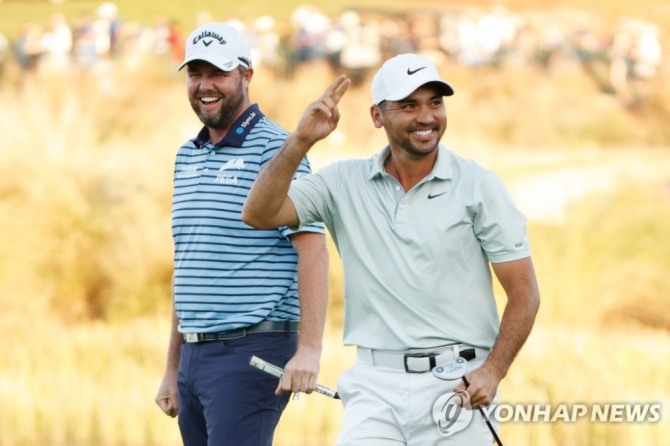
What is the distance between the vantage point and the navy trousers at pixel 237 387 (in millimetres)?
4473

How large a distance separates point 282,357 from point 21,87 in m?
14.5

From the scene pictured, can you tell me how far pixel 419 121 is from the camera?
13.6 feet

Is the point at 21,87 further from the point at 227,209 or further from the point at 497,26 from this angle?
the point at 227,209

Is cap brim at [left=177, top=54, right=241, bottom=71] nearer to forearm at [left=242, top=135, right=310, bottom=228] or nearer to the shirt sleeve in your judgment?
forearm at [left=242, top=135, right=310, bottom=228]

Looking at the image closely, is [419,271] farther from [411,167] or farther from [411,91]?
[411,91]

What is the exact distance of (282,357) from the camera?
4.58 meters

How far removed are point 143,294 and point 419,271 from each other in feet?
24.5

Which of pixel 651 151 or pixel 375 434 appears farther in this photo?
pixel 651 151

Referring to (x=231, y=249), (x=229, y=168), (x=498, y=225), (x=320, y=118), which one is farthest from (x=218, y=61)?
(x=498, y=225)

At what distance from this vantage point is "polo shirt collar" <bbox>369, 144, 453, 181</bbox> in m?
4.11

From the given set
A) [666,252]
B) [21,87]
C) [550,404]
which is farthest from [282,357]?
[21,87]

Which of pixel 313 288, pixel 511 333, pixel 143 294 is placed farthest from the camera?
pixel 143 294

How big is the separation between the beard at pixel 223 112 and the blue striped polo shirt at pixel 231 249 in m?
0.03

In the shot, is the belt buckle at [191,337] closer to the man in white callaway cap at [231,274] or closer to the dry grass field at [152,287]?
the man in white callaway cap at [231,274]
